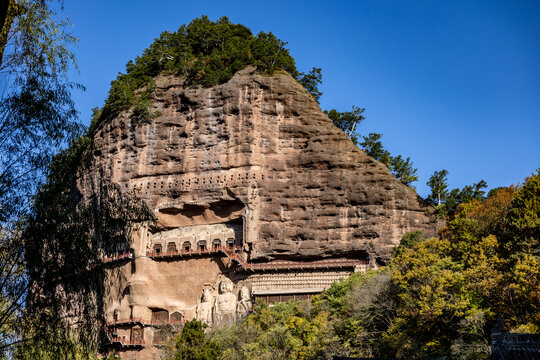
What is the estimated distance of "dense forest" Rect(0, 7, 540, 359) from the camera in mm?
17516

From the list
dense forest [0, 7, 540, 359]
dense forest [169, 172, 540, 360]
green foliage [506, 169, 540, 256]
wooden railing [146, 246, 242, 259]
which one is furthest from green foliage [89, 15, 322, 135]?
green foliage [506, 169, 540, 256]

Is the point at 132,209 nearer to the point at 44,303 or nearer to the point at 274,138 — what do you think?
the point at 44,303

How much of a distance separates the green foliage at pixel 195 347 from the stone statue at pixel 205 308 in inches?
352

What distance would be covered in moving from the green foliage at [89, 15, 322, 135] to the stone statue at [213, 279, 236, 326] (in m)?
15.0

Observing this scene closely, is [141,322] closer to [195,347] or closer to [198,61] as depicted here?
[195,347]

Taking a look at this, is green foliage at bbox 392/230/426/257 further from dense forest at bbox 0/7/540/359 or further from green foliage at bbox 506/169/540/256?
green foliage at bbox 506/169/540/256

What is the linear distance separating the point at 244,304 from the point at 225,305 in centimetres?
128

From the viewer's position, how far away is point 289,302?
40844 millimetres

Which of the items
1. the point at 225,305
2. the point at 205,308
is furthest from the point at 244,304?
the point at 205,308

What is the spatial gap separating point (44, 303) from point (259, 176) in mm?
29056

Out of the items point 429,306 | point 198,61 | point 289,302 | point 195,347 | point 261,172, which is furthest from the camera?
point 198,61

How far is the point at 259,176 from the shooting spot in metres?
46.4

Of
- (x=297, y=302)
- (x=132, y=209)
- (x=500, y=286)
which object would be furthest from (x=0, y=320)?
(x=297, y=302)

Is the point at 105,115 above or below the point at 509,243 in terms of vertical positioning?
above
